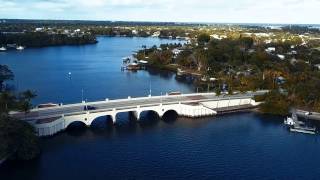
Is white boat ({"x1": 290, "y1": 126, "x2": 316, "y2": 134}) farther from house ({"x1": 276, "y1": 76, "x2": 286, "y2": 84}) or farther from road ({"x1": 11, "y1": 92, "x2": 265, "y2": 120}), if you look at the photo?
house ({"x1": 276, "y1": 76, "x2": 286, "y2": 84})

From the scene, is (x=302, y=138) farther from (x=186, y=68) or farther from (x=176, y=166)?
(x=186, y=68)

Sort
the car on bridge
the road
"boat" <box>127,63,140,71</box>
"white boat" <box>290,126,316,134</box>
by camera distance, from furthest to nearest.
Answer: "boat" <box>127,63,140,71</box> < the car on bridge < "white boat" <box>290,126,316,134</box> < the road

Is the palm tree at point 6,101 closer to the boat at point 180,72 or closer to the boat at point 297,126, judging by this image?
the boat at point 297,126

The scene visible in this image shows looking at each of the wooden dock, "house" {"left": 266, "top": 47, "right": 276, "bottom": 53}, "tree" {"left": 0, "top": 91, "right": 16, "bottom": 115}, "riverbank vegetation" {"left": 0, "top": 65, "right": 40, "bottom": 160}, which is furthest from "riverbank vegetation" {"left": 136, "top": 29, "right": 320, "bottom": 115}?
"riverbank vegetation" {"left": 0, "top": 65, "right": 40, "bottom": 160}

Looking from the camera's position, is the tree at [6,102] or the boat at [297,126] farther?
the boat at [297,126]

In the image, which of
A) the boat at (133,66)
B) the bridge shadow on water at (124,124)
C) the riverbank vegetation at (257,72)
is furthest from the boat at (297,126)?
the boat at (133,66)

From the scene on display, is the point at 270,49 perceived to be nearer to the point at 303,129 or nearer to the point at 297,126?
the point at 297,126

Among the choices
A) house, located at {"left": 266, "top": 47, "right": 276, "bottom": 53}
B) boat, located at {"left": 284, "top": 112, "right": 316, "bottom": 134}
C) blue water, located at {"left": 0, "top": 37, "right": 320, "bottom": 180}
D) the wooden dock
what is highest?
house, located at {"left": 266, "top": 47, "right": 276, "bottom": 53}

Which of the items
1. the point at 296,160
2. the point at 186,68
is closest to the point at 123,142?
the point at 296,160
